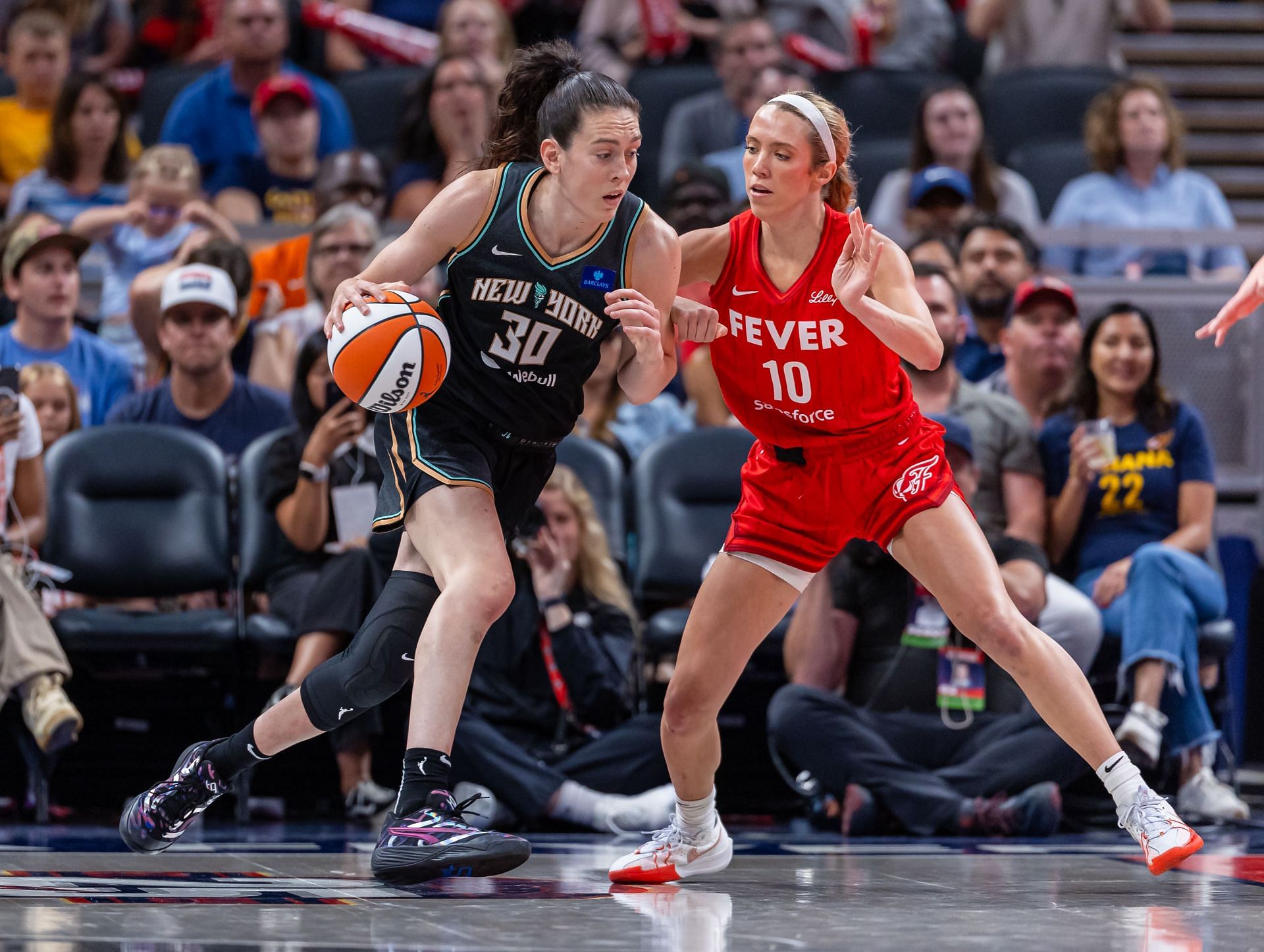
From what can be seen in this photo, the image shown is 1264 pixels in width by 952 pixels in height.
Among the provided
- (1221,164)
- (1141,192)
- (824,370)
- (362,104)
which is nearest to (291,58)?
(362,104)

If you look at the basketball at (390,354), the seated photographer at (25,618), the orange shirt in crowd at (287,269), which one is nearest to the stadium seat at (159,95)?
the orange shirt in crowd at (287,269)

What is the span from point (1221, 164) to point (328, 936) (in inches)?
348

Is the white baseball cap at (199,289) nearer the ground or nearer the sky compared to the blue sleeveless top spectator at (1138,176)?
nearer the ground

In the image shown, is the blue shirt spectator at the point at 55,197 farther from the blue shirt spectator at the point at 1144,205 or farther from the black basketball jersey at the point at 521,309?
the black basketball jersey at the point at 521,309

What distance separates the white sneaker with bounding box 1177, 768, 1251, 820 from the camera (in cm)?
568

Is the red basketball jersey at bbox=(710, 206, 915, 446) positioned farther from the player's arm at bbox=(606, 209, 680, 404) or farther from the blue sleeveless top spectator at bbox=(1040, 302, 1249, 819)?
the blue sleeveless top spectator at bbox=(1040, 302, 1249, 819)

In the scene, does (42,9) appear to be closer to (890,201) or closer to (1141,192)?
(890,201)

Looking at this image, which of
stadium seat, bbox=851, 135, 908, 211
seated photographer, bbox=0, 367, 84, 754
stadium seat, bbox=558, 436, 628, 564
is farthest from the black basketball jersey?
stadium seat, bbox=851, 135, 908, 211

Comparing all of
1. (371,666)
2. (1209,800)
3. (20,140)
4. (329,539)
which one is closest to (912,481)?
(371,666)

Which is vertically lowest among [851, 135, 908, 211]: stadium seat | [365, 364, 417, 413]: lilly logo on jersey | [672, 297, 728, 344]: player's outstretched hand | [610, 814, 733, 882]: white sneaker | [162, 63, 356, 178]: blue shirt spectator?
[610, 814, 733, 882]: white sneaker

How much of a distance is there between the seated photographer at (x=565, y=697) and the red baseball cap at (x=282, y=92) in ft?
10.4

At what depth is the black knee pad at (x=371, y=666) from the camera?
12.8 ft

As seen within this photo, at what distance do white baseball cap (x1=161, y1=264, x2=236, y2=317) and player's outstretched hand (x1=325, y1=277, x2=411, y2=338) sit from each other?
108 inches

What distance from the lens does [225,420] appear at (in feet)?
22.2
